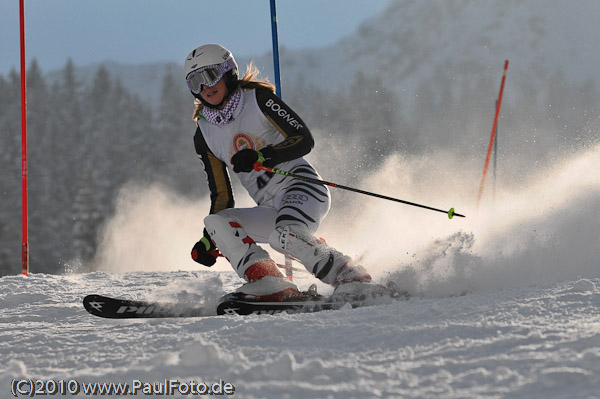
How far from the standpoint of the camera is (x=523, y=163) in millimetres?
34625

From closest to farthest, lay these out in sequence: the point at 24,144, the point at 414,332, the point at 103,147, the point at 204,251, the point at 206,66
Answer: the point at 414,332 < the point at 206,66 < the point at 204,251 < the point at 24,144 < the point at 103,147

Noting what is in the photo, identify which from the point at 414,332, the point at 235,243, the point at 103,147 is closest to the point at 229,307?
the point at 235,243

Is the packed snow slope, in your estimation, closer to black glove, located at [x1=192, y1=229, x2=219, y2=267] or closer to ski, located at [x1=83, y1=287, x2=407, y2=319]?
ski, located at [x1=83, y1=287, x2=407, y2=319]

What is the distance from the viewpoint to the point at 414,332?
213cm

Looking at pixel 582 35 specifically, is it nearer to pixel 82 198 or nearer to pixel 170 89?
pixel 170 89

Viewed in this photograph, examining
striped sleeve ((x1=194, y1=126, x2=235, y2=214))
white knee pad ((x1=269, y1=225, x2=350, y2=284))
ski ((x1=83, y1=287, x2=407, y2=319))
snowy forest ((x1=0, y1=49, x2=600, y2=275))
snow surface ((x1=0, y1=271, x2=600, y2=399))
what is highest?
snowy forest ((x1=0, y1=49, x2=600, y2=275))

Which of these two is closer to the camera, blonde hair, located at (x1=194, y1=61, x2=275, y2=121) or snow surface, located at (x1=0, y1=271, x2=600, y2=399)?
snow surface, located at (x1=0, y1=271, x2=600, y2=399)

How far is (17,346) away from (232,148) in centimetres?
174

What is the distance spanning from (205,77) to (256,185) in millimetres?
734

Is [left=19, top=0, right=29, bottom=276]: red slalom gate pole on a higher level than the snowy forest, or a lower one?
lower

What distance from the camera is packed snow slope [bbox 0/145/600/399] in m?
1.66

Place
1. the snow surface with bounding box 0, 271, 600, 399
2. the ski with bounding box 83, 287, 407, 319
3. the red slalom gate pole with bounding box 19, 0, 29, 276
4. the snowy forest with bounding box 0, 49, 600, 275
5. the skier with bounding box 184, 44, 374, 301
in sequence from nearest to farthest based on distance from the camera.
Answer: the snow surface with bounding box 0, 271, 600, 399 < the ski with bounding box 83, 287, 407, 319 < the skier with bounding box 184, 44, 374, 301 < the red slalom gate pole with bounding box 19, 0, 29, 276 < the snowy forest with bounding box 0, 49, 600, 275

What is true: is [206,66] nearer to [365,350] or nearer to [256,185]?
[256,185]

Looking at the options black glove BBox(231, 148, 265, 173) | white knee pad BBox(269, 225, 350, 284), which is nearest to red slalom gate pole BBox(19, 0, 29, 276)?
black glove BBox(231, 148, 265, 173)
